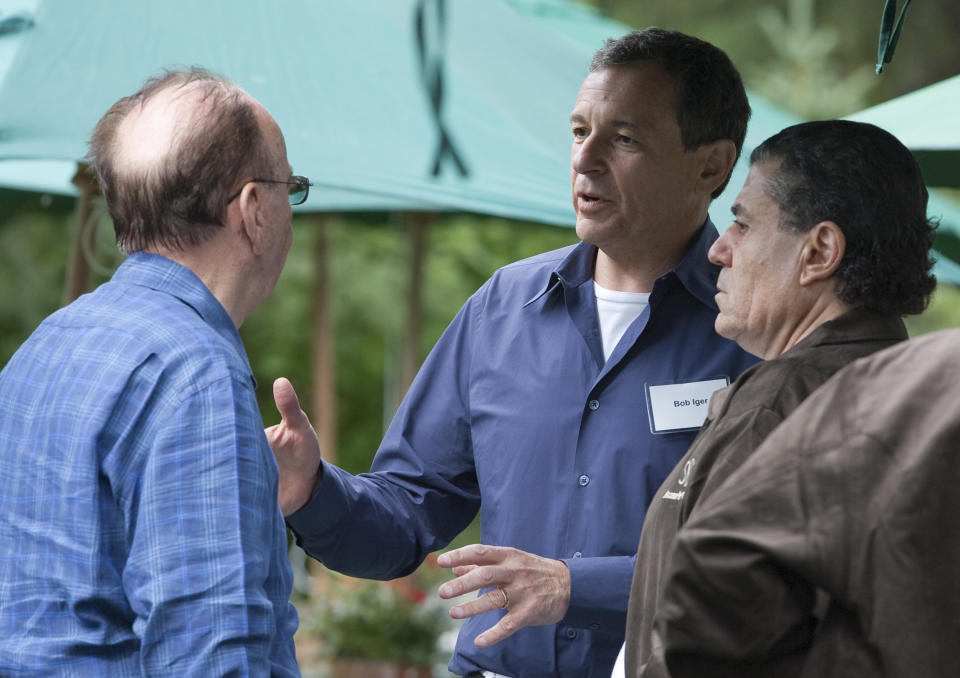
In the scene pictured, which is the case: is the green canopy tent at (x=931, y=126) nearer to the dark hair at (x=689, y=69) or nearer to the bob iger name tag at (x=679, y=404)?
the dark hair at (x=689, y=69)

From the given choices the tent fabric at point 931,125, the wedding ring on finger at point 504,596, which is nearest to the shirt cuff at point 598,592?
the wedding ring on finger at point 504,596

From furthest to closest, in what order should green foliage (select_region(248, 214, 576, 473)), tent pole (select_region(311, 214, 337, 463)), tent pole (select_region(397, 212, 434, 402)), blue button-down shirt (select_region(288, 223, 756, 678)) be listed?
green foliage (select_region(248, 214, 576, 473)) < tent pole (select_region(311, 214, 337, 463)) < tent pole (select_region(397, 212, 434, 402)) < blue button-down shirt (select_region(288, 223, 756, 678))

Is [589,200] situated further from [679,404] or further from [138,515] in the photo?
[138,515]

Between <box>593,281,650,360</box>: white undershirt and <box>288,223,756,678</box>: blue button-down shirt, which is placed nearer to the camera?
<box>288,223,756,678</box>: blue button-down shirt

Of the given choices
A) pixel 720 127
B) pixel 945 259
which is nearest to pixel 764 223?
pixel 720 127

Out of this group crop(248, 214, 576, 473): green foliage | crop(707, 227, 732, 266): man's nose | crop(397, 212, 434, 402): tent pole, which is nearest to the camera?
crop(707, 227, 732, 266): man's nose

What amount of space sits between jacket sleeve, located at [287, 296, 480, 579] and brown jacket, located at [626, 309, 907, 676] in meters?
0.81

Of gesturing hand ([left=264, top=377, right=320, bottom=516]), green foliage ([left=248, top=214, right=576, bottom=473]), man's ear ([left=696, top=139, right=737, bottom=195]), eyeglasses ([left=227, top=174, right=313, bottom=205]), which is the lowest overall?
green foliage ([left=248, top=214, right=576, bottom=473])

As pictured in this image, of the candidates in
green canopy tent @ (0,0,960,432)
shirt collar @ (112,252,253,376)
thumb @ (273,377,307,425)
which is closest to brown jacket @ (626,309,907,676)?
shirt collar @ (112,252,253,376)

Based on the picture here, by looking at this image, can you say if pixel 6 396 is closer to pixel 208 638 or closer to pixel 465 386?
pixel 208 638

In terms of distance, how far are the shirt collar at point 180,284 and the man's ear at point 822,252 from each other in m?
0.81

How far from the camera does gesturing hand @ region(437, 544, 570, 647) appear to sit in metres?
2.05

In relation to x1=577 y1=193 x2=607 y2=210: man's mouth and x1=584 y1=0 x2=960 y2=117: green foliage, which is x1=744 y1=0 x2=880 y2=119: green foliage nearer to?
x1=584 y1=0 x2=960 y2=117: green foliage

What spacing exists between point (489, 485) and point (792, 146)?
960 mm
